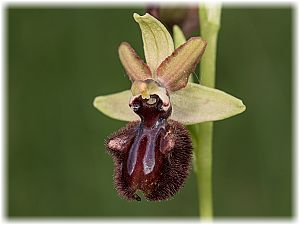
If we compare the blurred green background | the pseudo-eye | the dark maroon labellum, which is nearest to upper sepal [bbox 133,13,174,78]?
the pseudo-eye

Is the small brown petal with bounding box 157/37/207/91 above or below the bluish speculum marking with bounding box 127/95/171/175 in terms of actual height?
above

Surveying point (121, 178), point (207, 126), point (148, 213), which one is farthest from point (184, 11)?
point (148, 213)

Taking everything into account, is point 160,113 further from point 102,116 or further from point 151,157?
point 102,116

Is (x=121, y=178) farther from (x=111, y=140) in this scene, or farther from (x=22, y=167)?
(x=22, y=167)

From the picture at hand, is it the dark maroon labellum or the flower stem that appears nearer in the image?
the dark maroon labellum

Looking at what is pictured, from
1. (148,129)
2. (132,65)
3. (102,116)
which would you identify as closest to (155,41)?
(132,65)

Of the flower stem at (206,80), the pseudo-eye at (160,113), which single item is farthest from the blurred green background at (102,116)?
the pseudo-eye at (160,113)

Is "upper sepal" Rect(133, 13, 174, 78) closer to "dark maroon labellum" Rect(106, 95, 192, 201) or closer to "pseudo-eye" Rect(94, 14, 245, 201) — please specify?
"pseudo-eye" Rect(94, 14, 245, 201)
